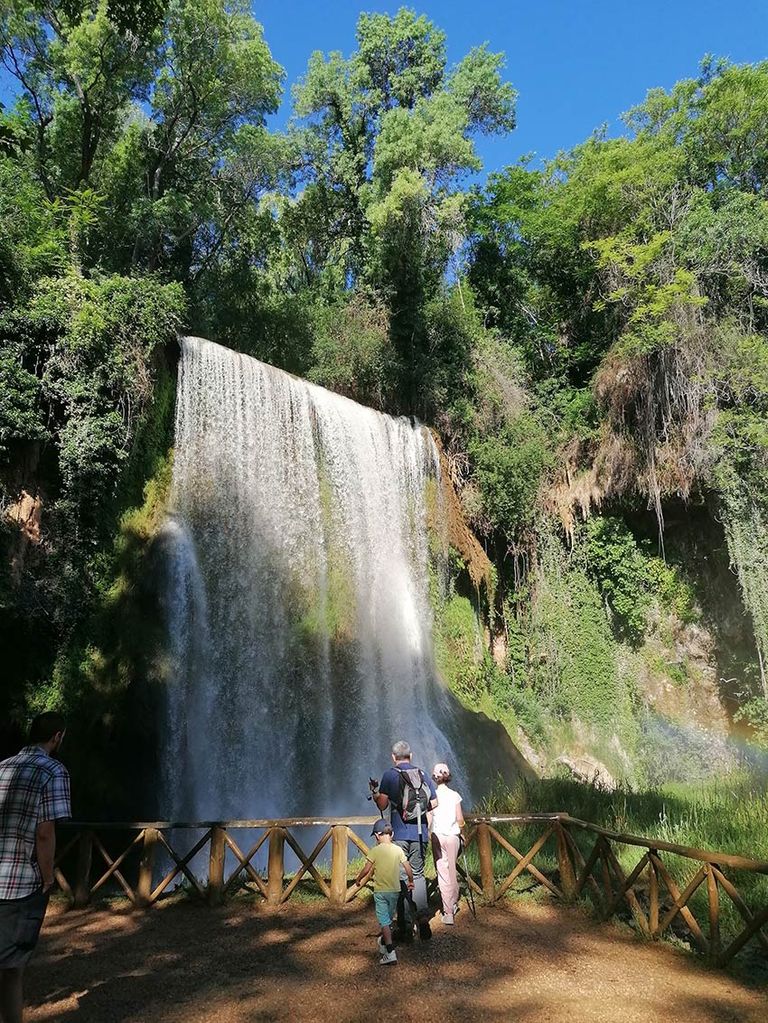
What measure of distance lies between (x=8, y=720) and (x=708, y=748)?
14.4m

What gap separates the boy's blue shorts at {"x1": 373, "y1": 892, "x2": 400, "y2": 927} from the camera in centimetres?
482

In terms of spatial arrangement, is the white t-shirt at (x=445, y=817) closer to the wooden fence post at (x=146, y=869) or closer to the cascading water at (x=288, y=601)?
the wooden fence post at (x=146, y=869)

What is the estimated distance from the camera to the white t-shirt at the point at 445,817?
18.5 feet

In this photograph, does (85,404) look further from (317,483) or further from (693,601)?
(693,601)

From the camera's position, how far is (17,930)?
320cm

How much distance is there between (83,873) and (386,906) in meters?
3.64

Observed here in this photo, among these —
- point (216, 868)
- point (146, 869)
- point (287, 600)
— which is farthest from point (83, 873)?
point (287, 600)

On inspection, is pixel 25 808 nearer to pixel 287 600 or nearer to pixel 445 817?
pixel 445 817

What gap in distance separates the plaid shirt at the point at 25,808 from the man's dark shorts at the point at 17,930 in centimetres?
5

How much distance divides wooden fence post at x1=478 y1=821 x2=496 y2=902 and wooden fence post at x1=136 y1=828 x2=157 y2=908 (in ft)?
10.3

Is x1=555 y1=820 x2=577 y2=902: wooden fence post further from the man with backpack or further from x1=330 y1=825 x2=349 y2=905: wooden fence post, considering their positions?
x1=330 y1=825 x2=349 y2=905: wooden fence post

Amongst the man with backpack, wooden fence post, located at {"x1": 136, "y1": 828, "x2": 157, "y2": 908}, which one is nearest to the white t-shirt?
the man with backpack

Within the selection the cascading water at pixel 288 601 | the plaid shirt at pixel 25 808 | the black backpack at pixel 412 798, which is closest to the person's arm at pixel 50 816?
the plaid shirt at pixel 25 808

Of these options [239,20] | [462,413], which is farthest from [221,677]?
[239,20]
